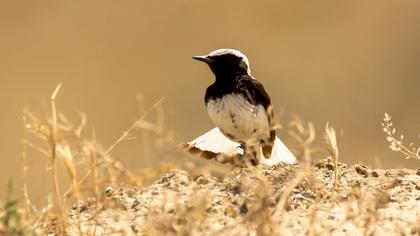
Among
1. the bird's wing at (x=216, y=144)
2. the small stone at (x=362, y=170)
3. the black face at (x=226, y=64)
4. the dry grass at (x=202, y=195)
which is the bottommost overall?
the dry grass at (x=202, y=195)

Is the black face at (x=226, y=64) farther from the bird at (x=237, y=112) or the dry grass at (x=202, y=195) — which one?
the dry grass at (x=202, y=195)

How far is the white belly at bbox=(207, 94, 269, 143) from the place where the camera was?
9156 mm

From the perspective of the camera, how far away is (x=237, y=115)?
9141mm

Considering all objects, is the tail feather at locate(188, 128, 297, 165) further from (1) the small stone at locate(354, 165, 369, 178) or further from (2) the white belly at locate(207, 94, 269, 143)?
(1) the small stone at locate(354, 165, 369, 178)

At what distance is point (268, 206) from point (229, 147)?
4.19m

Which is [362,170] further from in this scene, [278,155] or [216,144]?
[216,144]

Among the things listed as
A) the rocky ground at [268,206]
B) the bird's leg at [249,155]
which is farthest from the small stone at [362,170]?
the bird's leg at [249,155]

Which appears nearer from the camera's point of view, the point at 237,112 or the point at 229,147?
the point at 237,112

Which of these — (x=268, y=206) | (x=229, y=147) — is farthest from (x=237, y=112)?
(x=268, y=206)

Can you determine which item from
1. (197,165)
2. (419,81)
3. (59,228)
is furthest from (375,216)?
(419,81)

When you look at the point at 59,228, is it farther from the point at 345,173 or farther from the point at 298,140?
the point at 345,173

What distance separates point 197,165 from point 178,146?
156 mm

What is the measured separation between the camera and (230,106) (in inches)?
360

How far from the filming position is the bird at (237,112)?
30.1ft
